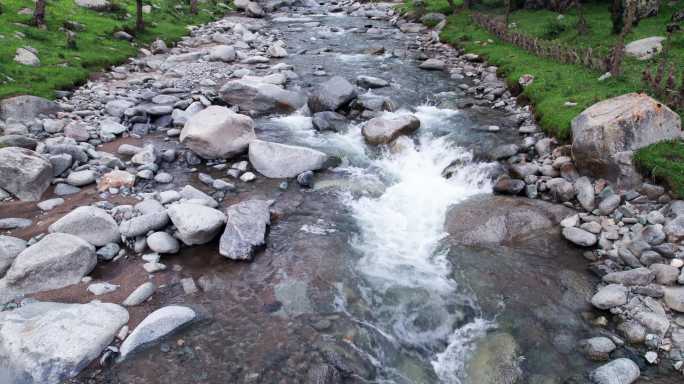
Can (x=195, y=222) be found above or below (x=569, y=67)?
below

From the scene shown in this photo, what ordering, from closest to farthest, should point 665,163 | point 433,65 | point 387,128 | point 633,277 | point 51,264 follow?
point 51,264 → point 633,277 → point 665,163 → point 387,128 → point 433,65

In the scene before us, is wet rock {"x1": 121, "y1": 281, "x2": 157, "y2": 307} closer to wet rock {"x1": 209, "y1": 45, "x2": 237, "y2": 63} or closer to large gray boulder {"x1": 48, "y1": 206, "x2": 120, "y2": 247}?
large gray boulder {"x1": 48, "y1": 206, "x2": 120, "y2": 247}

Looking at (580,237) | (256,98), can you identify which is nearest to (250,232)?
(580,237)

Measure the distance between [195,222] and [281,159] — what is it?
4444 mm

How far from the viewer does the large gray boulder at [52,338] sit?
7281mm

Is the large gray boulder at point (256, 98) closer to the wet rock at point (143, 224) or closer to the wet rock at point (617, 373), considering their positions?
the wet rock at point (143, 224)

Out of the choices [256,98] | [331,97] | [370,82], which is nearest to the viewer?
[331,97]

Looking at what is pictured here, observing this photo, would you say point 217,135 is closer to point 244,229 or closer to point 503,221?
point 244,229

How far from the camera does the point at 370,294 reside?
9.86 meters

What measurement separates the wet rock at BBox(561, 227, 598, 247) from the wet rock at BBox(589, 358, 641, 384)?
12.1 ft

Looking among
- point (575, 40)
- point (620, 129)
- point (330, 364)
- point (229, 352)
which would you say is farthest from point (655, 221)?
point (575, 40)

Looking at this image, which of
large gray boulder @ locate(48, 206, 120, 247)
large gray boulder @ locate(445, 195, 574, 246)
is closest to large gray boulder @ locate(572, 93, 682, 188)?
large gray boulder @ locate(445, 195, 574, 246)

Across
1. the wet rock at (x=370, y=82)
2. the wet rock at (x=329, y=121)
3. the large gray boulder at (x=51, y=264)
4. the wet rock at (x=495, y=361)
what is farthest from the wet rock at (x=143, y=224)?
the wet rock at (x=370, y=82)

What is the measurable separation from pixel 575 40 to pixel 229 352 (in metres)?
25.2
